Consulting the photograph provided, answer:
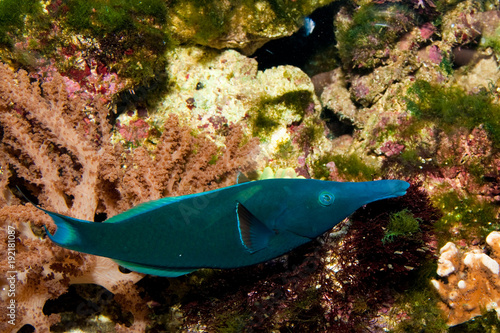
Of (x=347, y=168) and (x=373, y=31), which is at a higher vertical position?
(x=373, y=31)

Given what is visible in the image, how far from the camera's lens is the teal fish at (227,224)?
5.63 feet

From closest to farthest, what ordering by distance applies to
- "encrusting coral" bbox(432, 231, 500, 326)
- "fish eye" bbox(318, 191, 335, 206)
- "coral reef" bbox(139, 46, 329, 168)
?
1. "fish eye" bbox(318, 191, 335, 206)
2. "encrusting coral" bbox(432, 231, 500, 326)
3. "coral reef" bbox(139, 46, 329, 168)

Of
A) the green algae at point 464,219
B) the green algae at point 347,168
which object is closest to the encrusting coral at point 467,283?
the green algae at point 464,219

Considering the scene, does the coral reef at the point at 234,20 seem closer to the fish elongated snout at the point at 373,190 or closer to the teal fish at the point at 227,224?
the teal fish at the point at 227,224

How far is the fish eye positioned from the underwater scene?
1 centimetres

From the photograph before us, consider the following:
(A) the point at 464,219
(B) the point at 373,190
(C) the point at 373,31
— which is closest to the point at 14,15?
(B) the point at 373,190

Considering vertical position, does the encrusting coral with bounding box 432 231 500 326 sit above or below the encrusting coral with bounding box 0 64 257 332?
below

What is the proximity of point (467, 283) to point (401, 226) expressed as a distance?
1.34 metres

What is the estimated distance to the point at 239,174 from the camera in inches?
97.8

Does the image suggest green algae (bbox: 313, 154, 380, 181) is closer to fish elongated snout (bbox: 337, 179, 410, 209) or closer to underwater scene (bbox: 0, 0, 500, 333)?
underwater scene (bbox: 0, 0, 500, 333)

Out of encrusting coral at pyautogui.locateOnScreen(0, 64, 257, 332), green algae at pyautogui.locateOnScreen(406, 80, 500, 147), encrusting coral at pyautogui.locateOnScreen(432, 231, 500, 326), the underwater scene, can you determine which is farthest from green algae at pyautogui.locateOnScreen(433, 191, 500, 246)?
encrusting coral at pyautogui.locateOnScreen(0, 64, 257, 332)

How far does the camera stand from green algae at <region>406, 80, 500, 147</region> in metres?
3.95

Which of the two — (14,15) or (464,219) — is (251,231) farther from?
(14,15)

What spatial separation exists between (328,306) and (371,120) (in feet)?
9.72
